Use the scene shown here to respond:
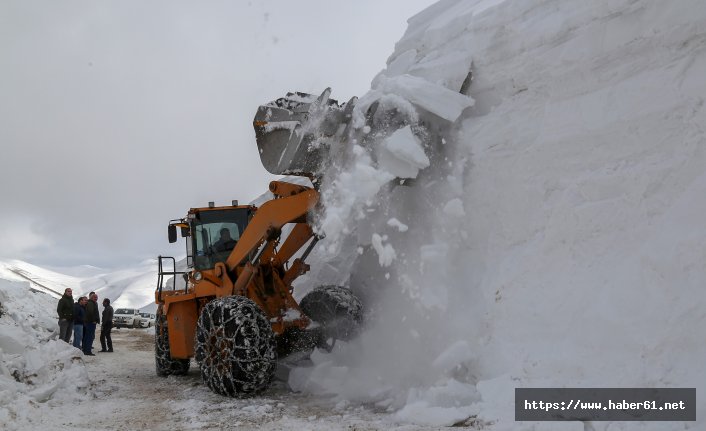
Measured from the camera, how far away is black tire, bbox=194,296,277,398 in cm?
602

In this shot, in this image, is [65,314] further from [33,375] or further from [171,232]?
[33,375]

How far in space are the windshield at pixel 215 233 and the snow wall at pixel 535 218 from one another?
2.28m

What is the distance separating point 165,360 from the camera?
8.79m

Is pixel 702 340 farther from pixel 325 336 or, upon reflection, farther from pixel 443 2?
pixel 443 2

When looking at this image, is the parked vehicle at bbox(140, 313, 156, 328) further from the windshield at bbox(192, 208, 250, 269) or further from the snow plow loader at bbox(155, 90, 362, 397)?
the windshield at bbox(192, 208, 250, 269)

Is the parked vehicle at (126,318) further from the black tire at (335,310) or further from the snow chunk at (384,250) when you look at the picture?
the snow chunk at (384,250)

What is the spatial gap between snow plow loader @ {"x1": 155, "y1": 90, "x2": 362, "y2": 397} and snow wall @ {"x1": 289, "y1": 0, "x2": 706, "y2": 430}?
0.45m

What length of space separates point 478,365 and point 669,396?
63.3 inches

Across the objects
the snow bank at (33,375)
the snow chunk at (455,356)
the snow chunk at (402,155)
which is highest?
the snow chunk at (402,155)

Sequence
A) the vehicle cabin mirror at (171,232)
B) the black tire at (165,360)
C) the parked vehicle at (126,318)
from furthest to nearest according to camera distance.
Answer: the parked vehicle at (126,318) < the black tire at (165,360) < the vehicle cabin mirror at (171,232)

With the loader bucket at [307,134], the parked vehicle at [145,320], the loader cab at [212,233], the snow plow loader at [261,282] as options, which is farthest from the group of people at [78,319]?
the parked vehicle at [145,320]

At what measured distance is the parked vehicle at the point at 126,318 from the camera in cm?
2745

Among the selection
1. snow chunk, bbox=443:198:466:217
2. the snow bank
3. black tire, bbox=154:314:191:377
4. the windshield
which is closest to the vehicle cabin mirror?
the windshield

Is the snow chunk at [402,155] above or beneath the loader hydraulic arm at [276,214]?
above
